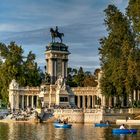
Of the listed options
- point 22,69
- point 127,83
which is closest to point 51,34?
point 22,69

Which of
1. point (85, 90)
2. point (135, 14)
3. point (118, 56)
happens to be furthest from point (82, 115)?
point (85, 90)

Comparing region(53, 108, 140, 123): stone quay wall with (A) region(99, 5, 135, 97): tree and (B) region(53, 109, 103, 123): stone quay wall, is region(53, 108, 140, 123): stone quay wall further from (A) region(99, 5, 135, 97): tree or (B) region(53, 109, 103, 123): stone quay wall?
(A) region(99, 5, 135, 97): tree

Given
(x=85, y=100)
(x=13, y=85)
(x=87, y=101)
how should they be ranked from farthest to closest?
(x=85, y=100), (x=87, y=101), (x=13, y=85)

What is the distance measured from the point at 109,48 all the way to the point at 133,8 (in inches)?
332

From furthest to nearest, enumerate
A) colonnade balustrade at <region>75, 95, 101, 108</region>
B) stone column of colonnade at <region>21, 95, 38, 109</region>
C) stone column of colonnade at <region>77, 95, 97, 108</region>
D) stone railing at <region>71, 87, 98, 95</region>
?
stone column of colonnade at <region>21, 95, 38, 109</region> → stone column of colonnade at <region>77, 95, 97, 108</region> → colonnade balustrade at <region>75, 95, 101, 108</region> → stone railing at <region>71, 87, 98, 95</region>

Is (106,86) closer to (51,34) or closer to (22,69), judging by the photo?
(51,34)

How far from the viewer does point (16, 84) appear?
118 meters

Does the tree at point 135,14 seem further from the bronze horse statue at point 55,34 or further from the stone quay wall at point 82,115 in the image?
the bronze horse statue at point 55,34

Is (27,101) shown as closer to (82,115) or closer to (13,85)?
(13,85)

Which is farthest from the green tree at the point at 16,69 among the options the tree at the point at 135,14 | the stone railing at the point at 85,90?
the tree at the point at 135,14

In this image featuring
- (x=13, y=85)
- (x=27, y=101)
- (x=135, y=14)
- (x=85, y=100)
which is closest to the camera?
(x=135, y=14)

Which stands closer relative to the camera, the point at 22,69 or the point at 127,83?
the point at 127,83

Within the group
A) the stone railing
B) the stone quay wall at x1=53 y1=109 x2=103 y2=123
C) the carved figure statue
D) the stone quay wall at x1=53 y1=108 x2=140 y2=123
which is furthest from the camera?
the stone railing

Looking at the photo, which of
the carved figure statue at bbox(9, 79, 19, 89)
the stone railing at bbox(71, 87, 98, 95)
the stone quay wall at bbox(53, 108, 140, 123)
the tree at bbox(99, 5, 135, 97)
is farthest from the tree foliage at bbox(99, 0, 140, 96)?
the carved figure statue at bbox(9, 79, 19, 89)
